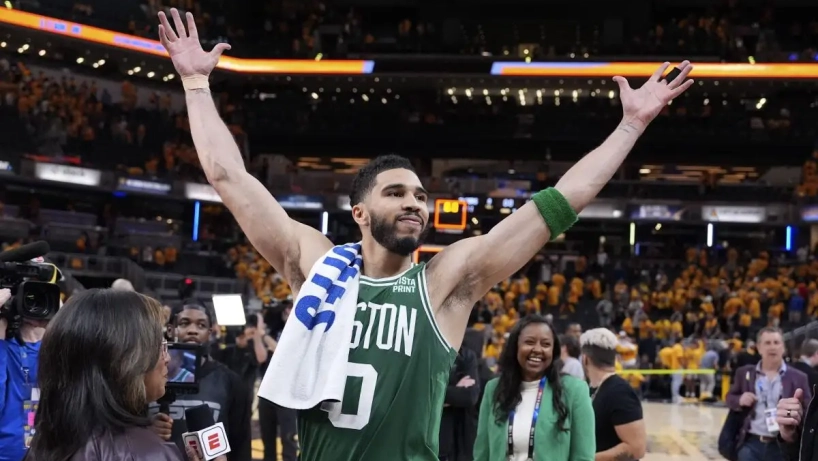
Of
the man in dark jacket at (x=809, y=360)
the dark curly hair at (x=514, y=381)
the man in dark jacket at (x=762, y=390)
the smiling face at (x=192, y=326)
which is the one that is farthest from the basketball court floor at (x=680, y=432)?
the dark curly hair at (x=514, y=381)

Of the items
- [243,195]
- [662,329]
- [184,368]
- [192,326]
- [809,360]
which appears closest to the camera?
[243,195]

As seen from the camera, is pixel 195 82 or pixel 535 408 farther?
pixel 535 408

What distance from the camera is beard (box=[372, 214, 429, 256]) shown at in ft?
10.1

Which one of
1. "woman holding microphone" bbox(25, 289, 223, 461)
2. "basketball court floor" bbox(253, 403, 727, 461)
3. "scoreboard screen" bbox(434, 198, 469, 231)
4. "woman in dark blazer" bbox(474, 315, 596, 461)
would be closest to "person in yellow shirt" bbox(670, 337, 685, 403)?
"basketball court floor" bbox(253, 403, 727, 461)

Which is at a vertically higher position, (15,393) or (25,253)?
(25,253)

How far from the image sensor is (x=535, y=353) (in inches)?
203

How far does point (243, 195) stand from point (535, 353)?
2374 mm

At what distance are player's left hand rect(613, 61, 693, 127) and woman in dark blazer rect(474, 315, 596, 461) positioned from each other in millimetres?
2067

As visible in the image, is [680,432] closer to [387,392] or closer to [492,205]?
[387,392]

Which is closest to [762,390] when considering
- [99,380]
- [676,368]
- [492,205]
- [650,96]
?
[650,96]

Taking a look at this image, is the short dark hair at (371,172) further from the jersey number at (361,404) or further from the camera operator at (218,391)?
the camera operator at (218,391)

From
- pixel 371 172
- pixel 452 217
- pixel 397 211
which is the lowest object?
pixel 397 211

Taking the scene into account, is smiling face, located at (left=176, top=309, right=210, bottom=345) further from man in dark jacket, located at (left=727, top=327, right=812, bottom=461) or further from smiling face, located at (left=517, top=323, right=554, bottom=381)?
man in dark jacket, located at (left=727, top=327, right=812, bottom=461)

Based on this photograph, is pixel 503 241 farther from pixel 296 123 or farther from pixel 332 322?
pixel 296 123
